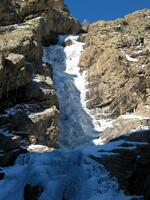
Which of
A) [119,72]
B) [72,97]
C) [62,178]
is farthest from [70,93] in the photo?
[62,178]

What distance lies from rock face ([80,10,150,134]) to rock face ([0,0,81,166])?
20.8 ft

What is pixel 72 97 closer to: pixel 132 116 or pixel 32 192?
pixel 132 116

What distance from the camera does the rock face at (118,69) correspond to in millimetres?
67562

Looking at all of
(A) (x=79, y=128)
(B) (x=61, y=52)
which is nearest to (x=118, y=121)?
(A) (x=79, y=128)

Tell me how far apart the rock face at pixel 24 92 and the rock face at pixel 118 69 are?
20.8ft

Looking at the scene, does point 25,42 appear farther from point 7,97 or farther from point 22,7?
point 22,7

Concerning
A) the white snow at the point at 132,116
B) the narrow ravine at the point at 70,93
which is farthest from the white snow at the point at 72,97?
the white snow at the point at 132,116

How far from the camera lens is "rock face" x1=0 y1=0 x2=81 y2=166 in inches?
2194

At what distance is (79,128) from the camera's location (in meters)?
65.2

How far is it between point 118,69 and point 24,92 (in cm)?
1522

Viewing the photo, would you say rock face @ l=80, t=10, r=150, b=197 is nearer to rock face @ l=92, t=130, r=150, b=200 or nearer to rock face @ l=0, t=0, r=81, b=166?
rock face @ l=92, t=130, r=150, b=200

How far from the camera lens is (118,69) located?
71.8m

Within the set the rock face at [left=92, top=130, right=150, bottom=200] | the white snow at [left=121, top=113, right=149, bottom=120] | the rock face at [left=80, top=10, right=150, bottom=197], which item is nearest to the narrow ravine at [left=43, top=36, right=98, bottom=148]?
the rock face at [left=80, top=10, right=150, bottom=197]

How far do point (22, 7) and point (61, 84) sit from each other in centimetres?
1772
